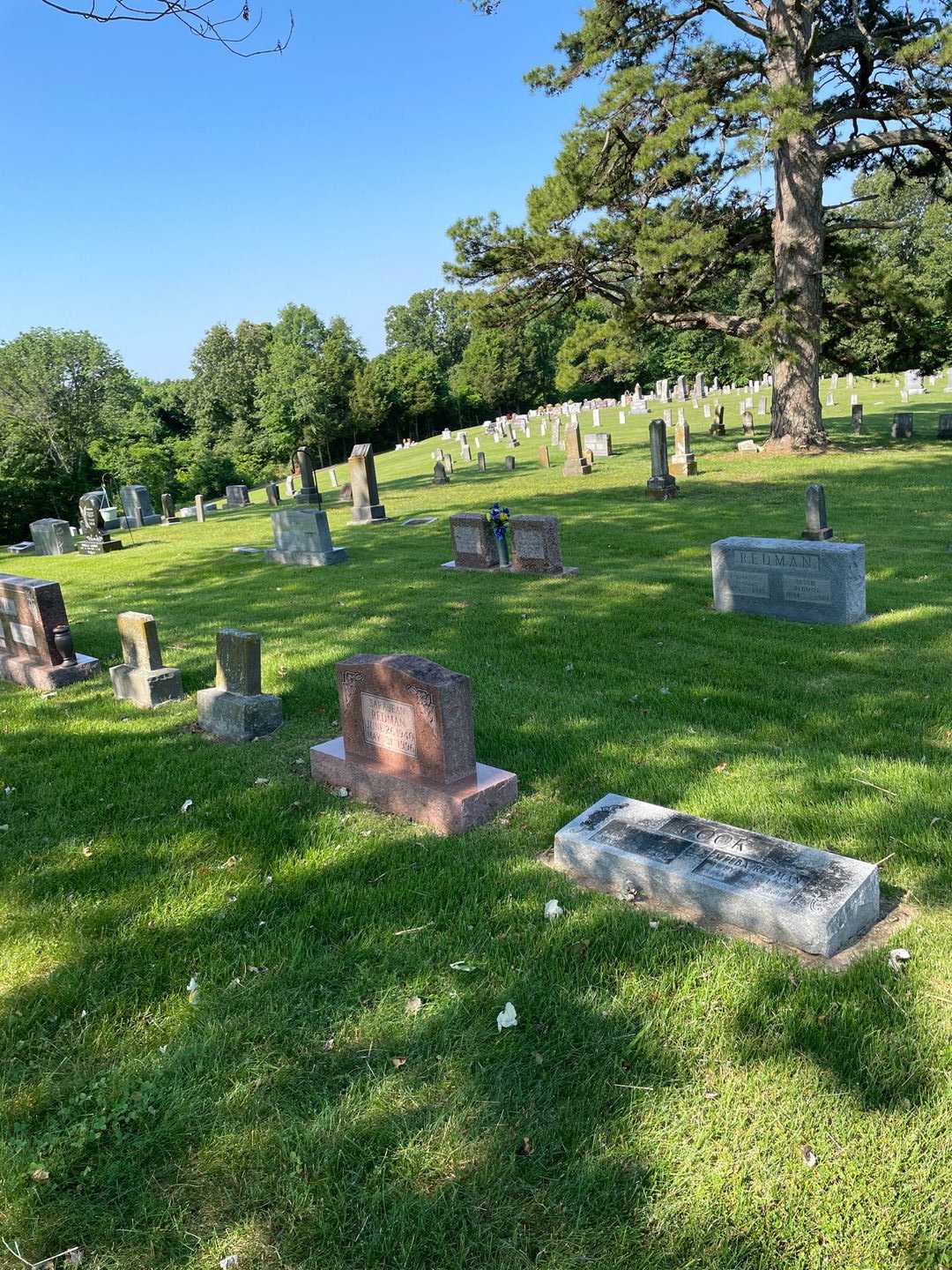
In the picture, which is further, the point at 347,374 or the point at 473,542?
the point at 347,374

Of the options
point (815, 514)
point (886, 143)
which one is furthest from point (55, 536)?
point (886, 143)

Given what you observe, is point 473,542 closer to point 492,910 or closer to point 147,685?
point 147,685

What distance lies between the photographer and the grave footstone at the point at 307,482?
2445 centimetres

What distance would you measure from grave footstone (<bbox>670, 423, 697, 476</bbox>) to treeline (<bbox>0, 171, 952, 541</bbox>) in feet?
7.67

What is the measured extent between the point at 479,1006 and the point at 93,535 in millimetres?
21382

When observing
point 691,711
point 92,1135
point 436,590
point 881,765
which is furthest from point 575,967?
point 436,590

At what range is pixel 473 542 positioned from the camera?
42.4 ft

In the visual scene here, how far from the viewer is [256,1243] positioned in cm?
248

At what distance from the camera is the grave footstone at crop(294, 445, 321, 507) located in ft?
80.2

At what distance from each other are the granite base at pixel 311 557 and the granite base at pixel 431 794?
10060mm

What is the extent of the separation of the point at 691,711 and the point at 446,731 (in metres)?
2.46

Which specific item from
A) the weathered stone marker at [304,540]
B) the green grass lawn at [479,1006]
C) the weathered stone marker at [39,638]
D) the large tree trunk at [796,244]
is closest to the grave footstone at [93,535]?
the weathered stone marker at [304,540]

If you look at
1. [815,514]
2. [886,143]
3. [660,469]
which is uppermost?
[886,143]

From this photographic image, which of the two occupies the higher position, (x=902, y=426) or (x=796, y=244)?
(x=796, y=244)
